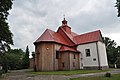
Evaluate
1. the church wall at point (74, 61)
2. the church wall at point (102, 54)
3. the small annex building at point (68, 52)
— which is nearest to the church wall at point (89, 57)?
the small annex building at point (68, 52)

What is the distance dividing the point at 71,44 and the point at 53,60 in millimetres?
7158

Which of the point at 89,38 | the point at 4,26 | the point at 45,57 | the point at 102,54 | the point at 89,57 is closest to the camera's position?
the point at 4,26

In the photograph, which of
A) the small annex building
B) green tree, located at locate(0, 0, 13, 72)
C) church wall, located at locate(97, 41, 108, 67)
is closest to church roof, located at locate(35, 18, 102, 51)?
the small annex building

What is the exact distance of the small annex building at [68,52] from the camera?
27812 mm

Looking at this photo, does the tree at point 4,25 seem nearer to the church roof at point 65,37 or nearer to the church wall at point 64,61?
the church roof at point 65,37

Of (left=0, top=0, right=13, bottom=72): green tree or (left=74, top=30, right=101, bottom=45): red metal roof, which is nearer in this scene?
(left=0, top=0, right=13, bottom=72): green tree

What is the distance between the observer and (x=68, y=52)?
28.4 meters

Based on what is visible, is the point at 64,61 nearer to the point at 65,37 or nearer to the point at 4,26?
the point at 65,37

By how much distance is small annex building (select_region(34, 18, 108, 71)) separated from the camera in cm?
2781

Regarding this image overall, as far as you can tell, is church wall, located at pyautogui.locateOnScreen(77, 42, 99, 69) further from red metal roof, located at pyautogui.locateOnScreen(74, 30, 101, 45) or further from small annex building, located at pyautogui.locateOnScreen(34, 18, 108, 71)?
red metal roof, located at pyautogui.locateOnScreen(74, 30, 101, 45)

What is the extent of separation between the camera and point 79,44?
107 feet

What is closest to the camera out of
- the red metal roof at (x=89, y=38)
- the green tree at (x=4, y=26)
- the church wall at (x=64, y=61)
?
the green tree at (x=4, y=26)

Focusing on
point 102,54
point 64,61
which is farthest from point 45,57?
point 102,54

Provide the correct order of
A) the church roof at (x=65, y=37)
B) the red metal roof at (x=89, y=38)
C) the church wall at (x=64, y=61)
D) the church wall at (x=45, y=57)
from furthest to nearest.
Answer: the red metal roof at (x=89, y=38), the church roof at (x=65, y=37), the church wall at (x=64, y=61), the church wall at (x=45, y=57)
